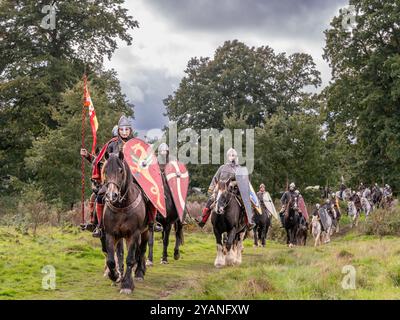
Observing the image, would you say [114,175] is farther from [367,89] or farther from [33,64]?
[367,89]

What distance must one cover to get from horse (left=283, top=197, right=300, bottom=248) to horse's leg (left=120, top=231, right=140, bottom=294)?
1373 centimetres

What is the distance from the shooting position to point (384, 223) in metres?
27.4

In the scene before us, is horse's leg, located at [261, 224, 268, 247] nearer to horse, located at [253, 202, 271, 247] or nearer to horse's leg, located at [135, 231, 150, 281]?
horse, located at [253, 202, 271, 247]

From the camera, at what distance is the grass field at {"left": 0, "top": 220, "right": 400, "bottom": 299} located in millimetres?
9883

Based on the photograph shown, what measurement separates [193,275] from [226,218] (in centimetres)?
222

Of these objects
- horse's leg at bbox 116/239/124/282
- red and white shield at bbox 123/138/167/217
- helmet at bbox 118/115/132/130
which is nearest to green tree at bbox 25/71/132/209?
helmet at bbox 118/115/132/130

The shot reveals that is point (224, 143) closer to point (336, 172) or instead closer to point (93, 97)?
point (336, 172)

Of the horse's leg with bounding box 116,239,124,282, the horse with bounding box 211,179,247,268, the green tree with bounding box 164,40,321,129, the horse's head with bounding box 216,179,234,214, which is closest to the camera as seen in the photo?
the horse's leg with bounding box 116,239,124,282

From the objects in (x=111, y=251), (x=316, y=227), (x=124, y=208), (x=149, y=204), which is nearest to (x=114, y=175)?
(x=124, y=208)

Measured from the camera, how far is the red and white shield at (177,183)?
15.0 metres

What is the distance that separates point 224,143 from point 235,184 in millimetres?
20343

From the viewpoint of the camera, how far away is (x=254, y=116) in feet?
195

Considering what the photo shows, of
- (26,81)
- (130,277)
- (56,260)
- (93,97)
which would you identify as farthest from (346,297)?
(26,81)

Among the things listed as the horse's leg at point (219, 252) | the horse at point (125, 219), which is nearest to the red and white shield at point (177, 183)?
the horse's leg at point (219, 252)
